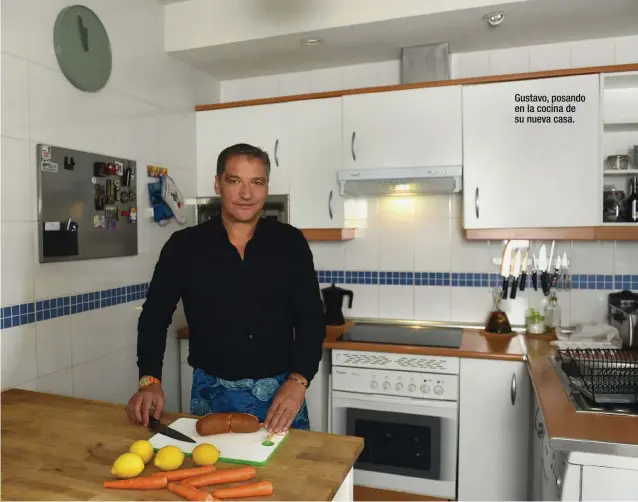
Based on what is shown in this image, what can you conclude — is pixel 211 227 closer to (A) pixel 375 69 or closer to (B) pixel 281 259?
(B) pixel 281 259

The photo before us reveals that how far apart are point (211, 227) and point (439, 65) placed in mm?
1661

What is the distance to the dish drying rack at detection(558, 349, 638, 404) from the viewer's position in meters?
1.72

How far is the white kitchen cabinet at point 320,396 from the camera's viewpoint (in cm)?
272

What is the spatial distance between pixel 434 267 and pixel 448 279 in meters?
0.10

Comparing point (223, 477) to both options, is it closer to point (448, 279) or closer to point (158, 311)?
point (158, 311)

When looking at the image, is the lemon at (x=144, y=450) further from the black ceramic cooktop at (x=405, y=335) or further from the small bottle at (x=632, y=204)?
the small bottle at (x=632, y=204)

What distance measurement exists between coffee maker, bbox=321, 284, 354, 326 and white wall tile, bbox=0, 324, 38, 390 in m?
1.55

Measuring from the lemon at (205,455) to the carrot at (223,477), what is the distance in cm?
4

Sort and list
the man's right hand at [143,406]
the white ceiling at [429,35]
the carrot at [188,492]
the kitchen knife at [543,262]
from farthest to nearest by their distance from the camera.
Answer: the kitchen knife at [543,262] < the white ceiling at [429,35] < the man's right hand at [143,406] < the carrot at [188,492]

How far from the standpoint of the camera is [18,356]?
1.91 m

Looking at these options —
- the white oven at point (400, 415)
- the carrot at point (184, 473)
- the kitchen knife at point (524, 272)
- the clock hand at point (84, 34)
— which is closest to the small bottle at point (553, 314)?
the kitchen knife at point (524, 272)

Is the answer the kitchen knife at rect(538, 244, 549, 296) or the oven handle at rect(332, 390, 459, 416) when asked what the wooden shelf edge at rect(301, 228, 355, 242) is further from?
the kitchen knife at rect(538, 244, 549, 296)


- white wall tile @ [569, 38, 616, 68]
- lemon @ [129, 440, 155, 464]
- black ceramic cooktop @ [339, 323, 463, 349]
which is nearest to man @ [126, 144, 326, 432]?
lemon @ [129, 440, 155, 464]

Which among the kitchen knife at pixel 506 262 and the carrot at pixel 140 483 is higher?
the kitchen knife at pixel 506 262
